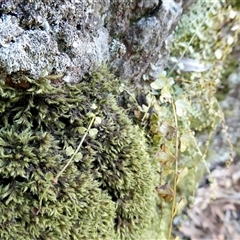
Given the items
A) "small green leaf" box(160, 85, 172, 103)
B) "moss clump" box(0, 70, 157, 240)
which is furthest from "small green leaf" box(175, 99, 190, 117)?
"moss clump" box(0, 70, 157, 240)

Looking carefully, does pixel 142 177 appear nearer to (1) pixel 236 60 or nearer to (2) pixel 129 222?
(2) pixel 129 222

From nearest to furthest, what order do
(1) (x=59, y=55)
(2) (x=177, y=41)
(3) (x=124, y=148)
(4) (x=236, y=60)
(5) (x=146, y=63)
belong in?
(1) (x=59, y=55) < (3) (x=124, y=148) < (5) (x=146, y=63) < (2) (x=177, y=41) < (4) (x=236, y=60)

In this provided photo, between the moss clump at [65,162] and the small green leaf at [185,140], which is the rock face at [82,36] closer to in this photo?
the moss clump at [65,162]

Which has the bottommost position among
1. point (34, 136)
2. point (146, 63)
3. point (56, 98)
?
point (34, 136)

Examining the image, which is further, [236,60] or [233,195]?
[233,195]

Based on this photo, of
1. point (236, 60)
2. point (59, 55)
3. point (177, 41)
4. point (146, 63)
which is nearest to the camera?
point (59, 55)

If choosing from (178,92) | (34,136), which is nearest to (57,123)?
(34,136)

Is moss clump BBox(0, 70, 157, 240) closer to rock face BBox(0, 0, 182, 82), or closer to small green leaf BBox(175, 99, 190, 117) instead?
rock face BBox(0, 0, 182, 82)
